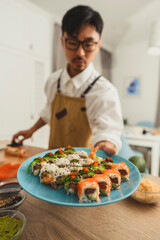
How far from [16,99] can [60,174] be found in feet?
8.87

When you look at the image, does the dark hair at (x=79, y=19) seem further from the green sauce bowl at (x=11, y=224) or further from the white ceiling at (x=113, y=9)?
the white ceiling at (x=113, y=9)

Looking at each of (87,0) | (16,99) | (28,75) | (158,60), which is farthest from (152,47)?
(158,60)

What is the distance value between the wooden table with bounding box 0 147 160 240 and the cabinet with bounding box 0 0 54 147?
8.08ft

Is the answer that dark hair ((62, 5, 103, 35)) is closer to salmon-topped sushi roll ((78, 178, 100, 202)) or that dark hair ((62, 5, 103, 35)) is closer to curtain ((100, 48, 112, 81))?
salmon-topped sushi roll ((78, 178, 100, 202))

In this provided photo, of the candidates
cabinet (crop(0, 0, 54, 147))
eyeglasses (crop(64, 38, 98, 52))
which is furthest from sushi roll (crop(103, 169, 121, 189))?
cabinet (crop(0, 0, 54, 147))

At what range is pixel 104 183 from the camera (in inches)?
24.5

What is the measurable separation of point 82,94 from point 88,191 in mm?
983

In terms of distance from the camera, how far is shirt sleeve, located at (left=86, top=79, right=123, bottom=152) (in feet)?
4.05

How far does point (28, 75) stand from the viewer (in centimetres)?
324

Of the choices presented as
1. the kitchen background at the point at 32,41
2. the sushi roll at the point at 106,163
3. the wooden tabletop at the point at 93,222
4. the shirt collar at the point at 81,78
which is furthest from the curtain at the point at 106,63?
the wooden tabletop at the point at 93,222

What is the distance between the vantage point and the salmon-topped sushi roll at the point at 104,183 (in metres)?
0.61

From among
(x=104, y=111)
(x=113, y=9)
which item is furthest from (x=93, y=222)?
(x=113, y=9)

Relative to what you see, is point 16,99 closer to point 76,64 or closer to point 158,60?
point 76,64

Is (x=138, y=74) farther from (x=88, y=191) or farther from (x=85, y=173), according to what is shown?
(x=88, y=191)
